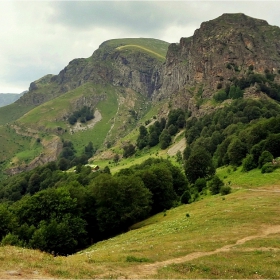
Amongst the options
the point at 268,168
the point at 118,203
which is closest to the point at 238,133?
the point at 268,168

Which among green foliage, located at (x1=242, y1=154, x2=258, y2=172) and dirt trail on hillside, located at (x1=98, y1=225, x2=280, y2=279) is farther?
green foliage, located at (x1=242, y1=154, x2=258, y2=172)

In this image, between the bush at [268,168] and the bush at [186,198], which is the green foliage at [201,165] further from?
the bush at [268,168]

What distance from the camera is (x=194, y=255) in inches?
1061

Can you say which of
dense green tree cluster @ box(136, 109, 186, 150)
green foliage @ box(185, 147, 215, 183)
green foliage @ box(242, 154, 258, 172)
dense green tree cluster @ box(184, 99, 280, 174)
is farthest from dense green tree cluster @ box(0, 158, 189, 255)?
dense green tree cluster @ box(136, 109, 186, 150)

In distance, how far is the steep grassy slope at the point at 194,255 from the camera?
806 inches

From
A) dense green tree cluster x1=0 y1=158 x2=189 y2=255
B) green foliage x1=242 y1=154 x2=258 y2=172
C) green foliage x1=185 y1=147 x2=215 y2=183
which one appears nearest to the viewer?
dense green tree cluster x1=0 y1=158 x2=189 y2=255

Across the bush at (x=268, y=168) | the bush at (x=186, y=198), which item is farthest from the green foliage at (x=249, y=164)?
the bush at (x=186, y=198)

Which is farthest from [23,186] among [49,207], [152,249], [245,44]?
[245,44]

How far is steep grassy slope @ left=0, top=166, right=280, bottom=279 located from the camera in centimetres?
2048

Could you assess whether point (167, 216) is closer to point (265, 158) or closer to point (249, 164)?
point (249, 164)

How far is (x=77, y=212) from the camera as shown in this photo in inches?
2434

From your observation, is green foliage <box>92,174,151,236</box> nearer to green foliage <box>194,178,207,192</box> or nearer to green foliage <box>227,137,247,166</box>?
green foliage <box>194,178,207,192</box>

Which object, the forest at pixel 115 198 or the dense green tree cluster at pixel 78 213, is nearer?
the dense green tree cluster at pixel 78 213

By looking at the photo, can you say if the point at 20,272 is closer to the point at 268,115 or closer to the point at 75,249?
the point at 75,249
